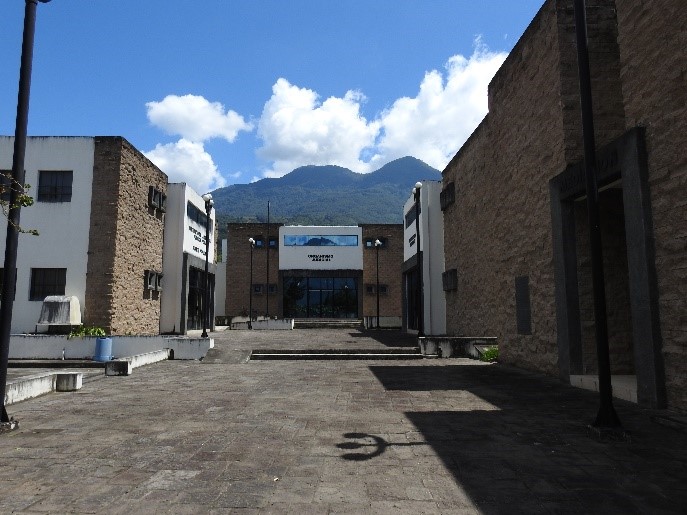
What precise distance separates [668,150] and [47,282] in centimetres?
2217

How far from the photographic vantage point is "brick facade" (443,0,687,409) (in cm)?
694

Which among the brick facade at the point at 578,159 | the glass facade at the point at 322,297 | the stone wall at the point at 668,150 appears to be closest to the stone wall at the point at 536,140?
the brick facade at the point at 578,159

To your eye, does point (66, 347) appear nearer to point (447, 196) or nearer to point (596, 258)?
point (596, 258)

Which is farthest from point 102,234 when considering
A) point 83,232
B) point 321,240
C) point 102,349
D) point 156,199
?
point 321,240

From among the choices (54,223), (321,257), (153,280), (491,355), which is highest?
(321,257)

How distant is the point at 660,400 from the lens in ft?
23.1

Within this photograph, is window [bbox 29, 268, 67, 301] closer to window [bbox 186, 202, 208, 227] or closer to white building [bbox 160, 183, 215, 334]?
white building [bbox 160, 183, 215, 334]

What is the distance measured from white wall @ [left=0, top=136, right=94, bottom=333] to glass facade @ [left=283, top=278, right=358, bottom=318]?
27717 millimetres

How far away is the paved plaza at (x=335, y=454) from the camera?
12.6 feet

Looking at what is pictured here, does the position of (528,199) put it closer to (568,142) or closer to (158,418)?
(568,142)

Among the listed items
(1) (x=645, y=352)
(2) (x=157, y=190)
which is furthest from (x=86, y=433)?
(2) (x=157, y=190)

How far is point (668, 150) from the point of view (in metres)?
7.01

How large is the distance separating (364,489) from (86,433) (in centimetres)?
410

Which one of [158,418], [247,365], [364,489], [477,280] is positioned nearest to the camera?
[364,489]
